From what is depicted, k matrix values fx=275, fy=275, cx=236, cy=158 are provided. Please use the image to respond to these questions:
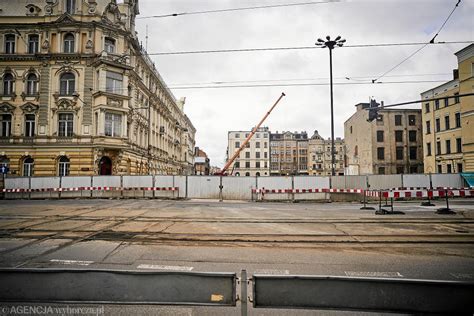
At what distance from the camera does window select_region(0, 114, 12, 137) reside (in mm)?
27219

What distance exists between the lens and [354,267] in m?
5.48

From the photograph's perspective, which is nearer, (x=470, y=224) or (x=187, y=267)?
(x=187, y=267)

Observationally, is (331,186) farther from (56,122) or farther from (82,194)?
(56,122)

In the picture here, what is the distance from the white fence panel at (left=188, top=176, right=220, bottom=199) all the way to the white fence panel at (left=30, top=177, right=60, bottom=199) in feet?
38.0

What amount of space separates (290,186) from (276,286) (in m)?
20.4

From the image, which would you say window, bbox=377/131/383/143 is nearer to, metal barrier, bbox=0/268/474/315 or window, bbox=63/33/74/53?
window, bbox=63/33/74/53

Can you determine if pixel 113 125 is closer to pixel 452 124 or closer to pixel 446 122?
pixel 452 124

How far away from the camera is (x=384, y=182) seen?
22.5 metres

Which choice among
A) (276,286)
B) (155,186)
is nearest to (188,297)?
(276,286)

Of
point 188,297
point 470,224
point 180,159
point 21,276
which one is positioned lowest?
point 470,224

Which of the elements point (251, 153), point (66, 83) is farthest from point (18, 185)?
point (251, 153)

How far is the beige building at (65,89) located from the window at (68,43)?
0.09 metres

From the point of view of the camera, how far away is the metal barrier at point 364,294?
2.31m

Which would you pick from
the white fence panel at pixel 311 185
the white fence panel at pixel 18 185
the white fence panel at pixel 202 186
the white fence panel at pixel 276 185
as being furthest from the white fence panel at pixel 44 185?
the white fence panel at pixel 311 185
